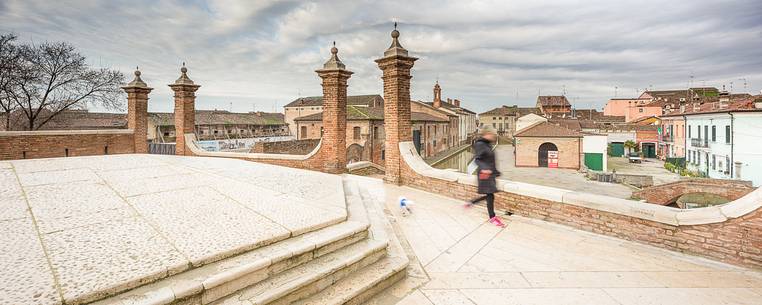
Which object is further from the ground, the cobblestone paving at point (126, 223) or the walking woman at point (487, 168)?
the walking woman at point (487, 168)

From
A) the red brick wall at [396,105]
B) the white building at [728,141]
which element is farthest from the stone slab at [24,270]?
the white building at [728,141]

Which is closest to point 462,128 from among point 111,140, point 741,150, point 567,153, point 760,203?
point 567,153

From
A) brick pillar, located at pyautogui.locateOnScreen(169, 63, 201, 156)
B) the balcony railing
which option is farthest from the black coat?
the balcony railing

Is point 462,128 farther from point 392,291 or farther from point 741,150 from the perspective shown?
point 392,291

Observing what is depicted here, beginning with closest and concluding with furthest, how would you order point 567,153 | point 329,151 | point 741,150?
point 329,151 < point 741,150 < point 567,153

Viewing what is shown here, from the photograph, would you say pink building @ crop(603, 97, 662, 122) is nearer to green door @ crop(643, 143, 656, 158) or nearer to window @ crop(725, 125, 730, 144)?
green door @ crop(643, 143, 656, 158)

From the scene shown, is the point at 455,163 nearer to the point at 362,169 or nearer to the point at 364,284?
the point at 362,169

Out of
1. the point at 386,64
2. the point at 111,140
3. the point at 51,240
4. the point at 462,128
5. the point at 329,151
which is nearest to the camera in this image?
the point at 51,240

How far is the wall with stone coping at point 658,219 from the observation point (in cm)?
366

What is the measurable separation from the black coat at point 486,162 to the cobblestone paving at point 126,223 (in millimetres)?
2235

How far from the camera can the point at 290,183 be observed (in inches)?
265

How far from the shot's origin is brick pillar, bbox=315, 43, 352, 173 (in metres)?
9.02

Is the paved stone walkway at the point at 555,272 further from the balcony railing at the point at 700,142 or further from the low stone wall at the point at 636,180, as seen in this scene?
the balcony railing at the point at 700,142

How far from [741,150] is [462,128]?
44.6 meters
